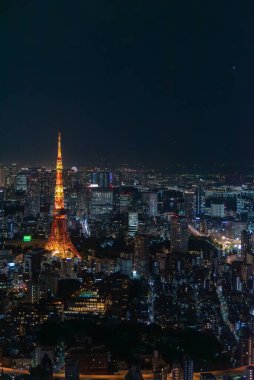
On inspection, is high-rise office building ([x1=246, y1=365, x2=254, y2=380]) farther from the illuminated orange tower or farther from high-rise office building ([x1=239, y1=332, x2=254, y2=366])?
the illuminated orange tower

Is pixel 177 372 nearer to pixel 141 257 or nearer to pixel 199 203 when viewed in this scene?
pixel 141 257

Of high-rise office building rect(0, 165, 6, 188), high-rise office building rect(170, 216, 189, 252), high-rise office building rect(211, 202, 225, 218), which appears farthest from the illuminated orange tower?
high-rise office building rect(211, 202, 225, 218)

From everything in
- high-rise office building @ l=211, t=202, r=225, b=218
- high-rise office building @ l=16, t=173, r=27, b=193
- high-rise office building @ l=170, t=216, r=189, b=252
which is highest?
high-rise office building @ l=16, t=173, r=27, b=193

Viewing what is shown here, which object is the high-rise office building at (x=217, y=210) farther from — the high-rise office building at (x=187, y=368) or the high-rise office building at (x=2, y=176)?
the high-rise office building at (x=187, y=368)

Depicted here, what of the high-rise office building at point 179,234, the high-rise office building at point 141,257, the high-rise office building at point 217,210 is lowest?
the high-rise office building at point 141,257

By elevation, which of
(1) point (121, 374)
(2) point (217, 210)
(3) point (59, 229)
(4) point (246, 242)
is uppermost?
(2) point (217, 210)

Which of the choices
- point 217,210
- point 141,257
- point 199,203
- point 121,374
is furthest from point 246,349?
point 199,203

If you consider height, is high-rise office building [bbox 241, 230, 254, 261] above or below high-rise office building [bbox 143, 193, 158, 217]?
below

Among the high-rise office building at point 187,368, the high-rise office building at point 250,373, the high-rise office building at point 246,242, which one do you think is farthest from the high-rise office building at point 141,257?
the high-rise office building at point 250,373

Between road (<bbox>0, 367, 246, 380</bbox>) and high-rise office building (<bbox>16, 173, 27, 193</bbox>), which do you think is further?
high-rise office building (<bbox>16, 173, 27, 193</bbox>)
